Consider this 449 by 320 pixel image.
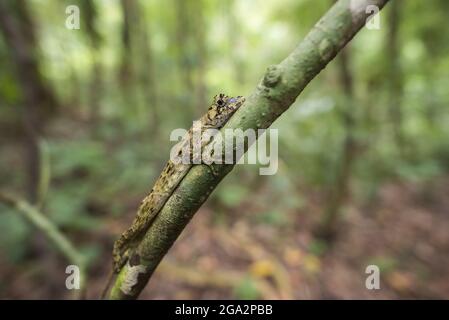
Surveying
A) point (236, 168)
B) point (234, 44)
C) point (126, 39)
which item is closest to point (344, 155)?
point (236, 168)

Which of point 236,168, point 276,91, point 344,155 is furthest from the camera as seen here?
point 236,168

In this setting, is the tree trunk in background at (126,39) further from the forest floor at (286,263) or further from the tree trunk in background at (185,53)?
the forest floor at (286,263)

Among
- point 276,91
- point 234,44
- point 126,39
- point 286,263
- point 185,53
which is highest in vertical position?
point 234,44

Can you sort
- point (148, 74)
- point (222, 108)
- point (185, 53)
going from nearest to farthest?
point (222, 108)
point (185, 53)
point (148, 74)

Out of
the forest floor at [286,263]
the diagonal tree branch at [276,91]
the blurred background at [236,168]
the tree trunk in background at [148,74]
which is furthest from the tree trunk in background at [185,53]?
the diagonal tree branch at [276,91]

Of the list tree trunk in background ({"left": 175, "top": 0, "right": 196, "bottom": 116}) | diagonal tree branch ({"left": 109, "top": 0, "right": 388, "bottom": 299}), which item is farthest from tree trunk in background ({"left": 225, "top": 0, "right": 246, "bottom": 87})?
diagonal tree branch ({"left": 109, "top": 0, "right": 388, "bottom": 299})

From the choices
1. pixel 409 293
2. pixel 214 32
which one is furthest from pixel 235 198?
pixel 214 32

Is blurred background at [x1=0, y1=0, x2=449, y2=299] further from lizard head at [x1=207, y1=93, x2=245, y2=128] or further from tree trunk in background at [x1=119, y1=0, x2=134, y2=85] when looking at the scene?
lizard head at [x1=207, y1=93, x2=245, y2=128]

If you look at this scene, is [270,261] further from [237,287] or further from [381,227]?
[381,227]

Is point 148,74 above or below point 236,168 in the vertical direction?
above

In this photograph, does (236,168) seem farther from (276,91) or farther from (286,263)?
(276,91)
